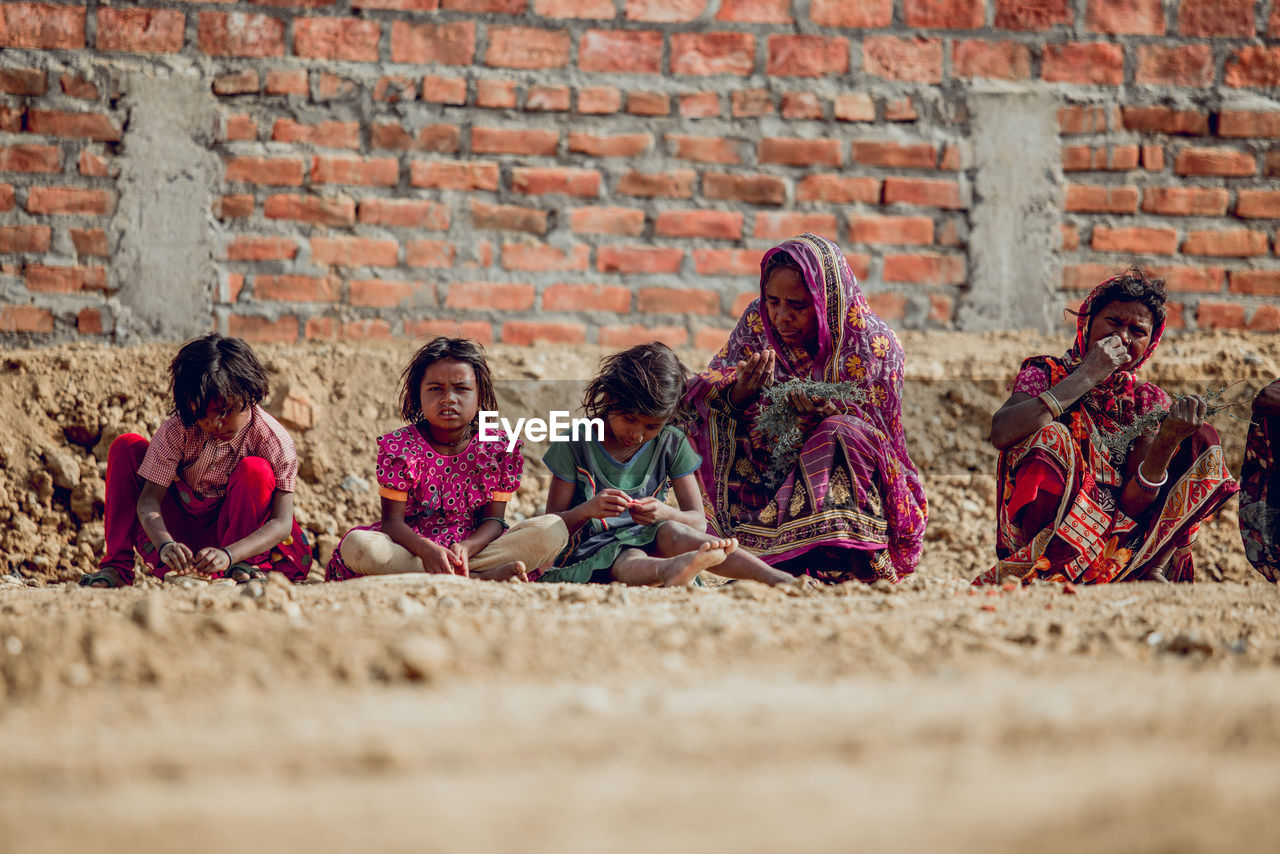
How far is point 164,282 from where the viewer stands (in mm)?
5066

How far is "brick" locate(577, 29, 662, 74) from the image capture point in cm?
516

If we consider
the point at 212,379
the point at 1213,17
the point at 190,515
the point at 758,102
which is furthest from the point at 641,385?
the point at 1213,17

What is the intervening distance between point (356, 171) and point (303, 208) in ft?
0.89

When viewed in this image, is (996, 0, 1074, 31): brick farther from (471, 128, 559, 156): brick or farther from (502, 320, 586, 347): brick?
(502, 320, 586, 347): brick

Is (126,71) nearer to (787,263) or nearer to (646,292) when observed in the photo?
(646,292)

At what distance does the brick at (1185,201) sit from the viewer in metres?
5.31

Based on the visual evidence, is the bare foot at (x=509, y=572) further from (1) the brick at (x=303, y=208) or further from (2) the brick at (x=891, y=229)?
(2) the brick at (x=891, y=229)

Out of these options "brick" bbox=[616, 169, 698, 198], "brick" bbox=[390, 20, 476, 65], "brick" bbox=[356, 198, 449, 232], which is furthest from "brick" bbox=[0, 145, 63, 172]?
"brick" bbox=[616, 169, 698, 198]

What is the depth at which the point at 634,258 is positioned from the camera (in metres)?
5.20

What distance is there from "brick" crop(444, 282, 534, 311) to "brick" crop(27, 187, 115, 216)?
1459 millimetres

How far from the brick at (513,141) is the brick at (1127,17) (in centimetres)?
242

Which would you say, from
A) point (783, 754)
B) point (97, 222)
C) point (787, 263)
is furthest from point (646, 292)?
point (783, 754)

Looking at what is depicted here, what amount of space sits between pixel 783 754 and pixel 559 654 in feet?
2.16

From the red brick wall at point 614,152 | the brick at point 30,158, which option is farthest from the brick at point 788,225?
the brick at point 30,158
